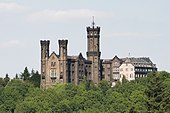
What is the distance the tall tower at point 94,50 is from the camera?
167625 millimetres

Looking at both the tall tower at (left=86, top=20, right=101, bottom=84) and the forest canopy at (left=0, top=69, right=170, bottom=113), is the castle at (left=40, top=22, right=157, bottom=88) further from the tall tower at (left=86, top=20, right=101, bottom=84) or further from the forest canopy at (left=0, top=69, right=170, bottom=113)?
the forest canopy at (left=0, top=69, right=170, bottom=113)

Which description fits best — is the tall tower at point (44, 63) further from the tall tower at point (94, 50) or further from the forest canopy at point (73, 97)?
the tall tower at point (94, 50)

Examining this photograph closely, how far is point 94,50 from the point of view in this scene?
6678 inches

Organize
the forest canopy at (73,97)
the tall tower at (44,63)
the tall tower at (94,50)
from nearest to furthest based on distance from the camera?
the forest canopy at (73,97)
the tall tower at (44,63)
the tall tower at (94,50)

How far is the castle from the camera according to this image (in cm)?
16200

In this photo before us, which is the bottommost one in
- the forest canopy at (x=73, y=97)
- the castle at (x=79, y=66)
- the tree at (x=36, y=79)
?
the forest canopy at (x=73, y=97)

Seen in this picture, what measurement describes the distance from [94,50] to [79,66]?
280 inches

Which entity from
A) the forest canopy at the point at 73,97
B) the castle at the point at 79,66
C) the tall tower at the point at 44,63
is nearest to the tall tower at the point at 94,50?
the castle at the point at 79,66

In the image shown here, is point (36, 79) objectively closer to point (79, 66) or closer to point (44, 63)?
point (44, 63)

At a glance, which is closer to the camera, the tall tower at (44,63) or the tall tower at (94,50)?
the tall tower at (44,63)

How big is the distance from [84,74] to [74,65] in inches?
139

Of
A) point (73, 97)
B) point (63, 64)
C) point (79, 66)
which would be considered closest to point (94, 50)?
point (79, 66)

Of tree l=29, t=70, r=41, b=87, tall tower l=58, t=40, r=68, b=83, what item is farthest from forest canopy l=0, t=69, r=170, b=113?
tree l=29, t=70, r=41, b=87

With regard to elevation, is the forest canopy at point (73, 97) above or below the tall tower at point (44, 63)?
below
